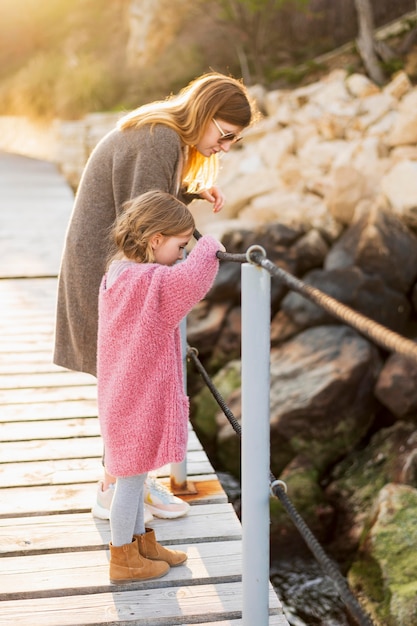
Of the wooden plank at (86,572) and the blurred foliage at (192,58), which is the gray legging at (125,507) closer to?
the wooden plank at (86,572)

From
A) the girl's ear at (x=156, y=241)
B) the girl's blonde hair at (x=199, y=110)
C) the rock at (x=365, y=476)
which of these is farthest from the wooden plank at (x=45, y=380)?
the rock at (x=365, y=476)

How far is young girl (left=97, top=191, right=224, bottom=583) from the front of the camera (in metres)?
2.26

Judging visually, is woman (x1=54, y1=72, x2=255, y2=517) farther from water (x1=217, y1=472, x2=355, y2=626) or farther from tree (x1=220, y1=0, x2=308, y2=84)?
tree (x1=220, y1=0, x2=308, y2=84)

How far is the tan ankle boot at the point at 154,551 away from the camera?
2.58m

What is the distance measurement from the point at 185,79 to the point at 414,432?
447 inches

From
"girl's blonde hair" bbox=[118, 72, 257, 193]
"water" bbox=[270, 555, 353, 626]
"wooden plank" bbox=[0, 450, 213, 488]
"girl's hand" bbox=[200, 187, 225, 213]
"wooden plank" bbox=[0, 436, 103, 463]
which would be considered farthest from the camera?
"water" bbox=[270, 555, 353, 626]

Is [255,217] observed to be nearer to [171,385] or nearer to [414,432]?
[414,432]

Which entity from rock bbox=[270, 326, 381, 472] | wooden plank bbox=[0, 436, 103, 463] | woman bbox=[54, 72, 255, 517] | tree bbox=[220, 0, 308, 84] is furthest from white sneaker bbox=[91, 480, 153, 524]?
tree bbox=[220, 0, 308, 84]

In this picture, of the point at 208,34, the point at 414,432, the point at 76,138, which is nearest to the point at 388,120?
the point at 76,138

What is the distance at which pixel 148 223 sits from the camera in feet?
7.47

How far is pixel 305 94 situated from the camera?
13.1 meters

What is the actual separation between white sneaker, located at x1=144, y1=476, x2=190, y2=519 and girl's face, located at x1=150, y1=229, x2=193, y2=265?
3.17 ft

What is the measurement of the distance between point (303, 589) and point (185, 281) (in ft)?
12.0

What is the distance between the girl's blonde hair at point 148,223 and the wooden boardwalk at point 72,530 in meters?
1.00
